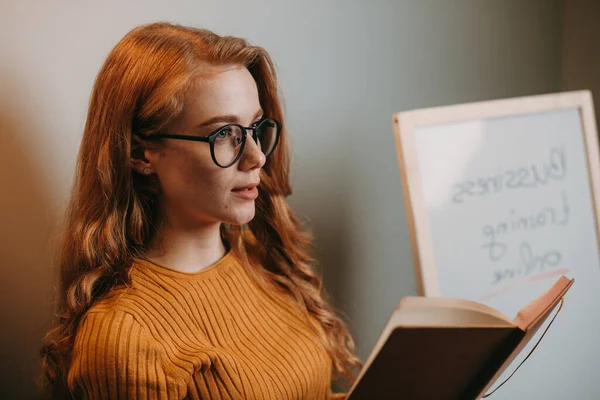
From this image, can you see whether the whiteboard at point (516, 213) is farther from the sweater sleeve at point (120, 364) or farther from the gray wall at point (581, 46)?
the sweater sleeve at point (120, 364)

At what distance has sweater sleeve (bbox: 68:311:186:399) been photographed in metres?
1.13

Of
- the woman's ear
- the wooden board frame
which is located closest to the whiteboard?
the wooden board frame

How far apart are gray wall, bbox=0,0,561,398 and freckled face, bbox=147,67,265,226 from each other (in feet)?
1.00

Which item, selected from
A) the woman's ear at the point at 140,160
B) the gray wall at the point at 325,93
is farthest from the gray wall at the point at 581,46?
the woman's ear at the point at 140,160

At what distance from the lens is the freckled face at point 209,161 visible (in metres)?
1.21

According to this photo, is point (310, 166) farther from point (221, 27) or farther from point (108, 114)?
point (108, 114)

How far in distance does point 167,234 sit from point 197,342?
0.20 meters

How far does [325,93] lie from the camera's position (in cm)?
176

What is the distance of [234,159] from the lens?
4.09 feet

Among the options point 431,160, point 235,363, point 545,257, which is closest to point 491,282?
point 545,257

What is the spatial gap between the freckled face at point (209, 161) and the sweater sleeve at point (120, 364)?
23 centimetres

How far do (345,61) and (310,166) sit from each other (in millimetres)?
273

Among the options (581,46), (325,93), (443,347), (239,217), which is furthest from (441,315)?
(581,46)

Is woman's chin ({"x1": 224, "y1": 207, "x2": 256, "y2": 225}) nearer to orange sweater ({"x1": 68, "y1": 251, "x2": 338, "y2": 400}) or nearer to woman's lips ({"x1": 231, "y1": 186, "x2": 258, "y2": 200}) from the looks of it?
woman's lips ({"x1": 231, "y1": 186, "x2": 258, "y2": 200})
